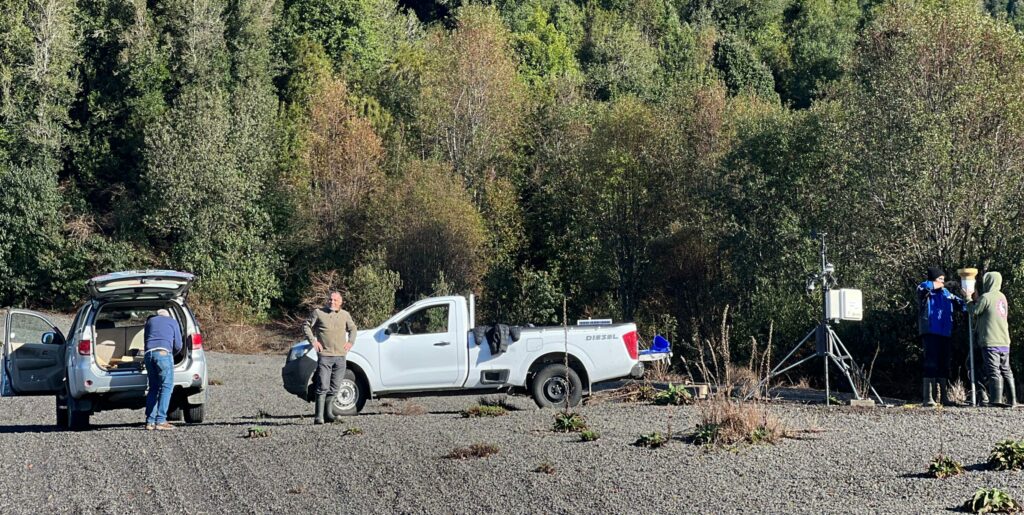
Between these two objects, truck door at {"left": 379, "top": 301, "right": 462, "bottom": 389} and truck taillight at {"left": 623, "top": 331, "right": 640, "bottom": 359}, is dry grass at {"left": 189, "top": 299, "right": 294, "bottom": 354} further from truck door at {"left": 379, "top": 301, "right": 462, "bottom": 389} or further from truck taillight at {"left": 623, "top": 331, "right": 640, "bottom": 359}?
truck taillight at {"left": 623, "top": 331, "right": 640, "bottom": 359}

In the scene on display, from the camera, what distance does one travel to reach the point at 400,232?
51.7 meters

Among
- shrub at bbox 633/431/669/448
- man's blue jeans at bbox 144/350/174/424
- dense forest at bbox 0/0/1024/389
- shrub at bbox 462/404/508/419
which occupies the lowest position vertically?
shrub at bbox 633/431/669/448

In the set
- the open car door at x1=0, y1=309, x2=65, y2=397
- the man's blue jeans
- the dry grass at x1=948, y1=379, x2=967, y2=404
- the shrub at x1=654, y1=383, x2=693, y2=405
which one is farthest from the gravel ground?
the dry grass at x1=948, y1=379, x2=967, y2=404

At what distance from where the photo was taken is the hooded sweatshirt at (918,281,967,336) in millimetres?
17875

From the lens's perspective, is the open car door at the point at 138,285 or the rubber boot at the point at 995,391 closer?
the open car door at the point at 138,285

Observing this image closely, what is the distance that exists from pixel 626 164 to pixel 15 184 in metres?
26.8

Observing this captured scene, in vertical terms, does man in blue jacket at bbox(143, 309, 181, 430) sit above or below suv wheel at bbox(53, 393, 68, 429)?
above

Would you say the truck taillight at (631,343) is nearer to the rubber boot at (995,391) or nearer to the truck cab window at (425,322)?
the truck cab window at (425,322)

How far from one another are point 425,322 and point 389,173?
3861 centimetres

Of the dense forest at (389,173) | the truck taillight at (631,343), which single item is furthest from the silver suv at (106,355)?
the dense forest at (389,173)

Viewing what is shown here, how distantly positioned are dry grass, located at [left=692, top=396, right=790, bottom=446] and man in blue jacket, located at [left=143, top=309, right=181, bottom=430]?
7098mm

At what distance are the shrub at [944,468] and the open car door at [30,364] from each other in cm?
1222

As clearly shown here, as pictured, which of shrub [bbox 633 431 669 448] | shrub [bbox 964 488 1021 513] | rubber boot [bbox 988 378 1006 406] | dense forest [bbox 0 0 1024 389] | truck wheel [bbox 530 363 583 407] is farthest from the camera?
dense forest [bbox 0 0 1024 389]

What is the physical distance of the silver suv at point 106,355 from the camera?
17047mm
